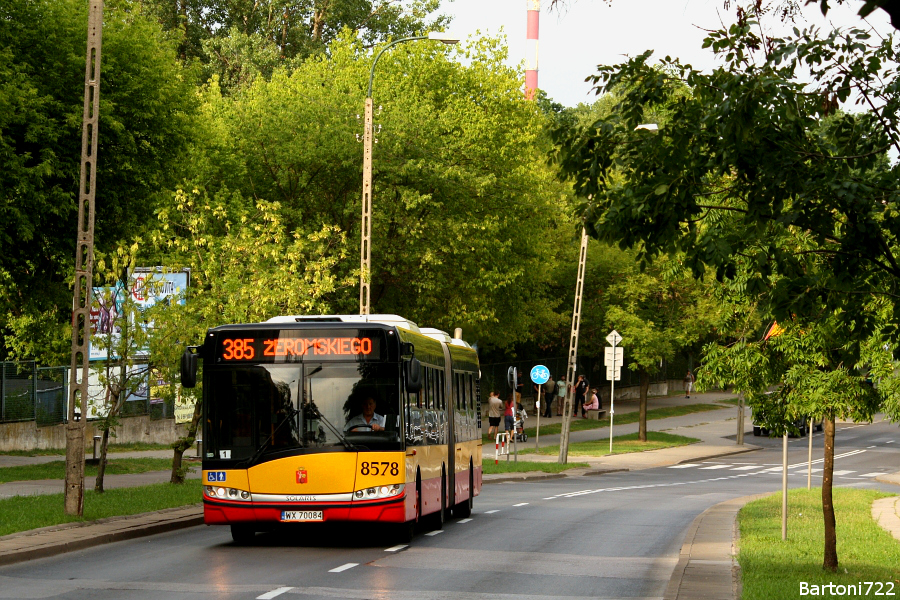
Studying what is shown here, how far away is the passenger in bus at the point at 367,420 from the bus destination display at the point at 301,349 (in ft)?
1.94

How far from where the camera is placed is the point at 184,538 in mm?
16734

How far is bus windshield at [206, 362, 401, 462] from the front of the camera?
15477 mm

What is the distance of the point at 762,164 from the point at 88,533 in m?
10.9

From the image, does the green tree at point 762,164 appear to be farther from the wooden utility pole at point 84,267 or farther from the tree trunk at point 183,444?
the tree trunk at point 183,444

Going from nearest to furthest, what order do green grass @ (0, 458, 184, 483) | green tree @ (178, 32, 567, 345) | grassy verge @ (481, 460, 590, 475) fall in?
green grass @ (0, 458, 184, 483) < grassy verge @ (481, 460, 590, 475) < green tree @ (178, 32, 567, 345)

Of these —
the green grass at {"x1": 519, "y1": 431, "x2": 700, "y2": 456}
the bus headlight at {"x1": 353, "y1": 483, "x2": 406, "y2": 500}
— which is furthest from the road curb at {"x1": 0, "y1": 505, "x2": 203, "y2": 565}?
the green grass at {"x1": 519, "y1": 431, "x2": 700, "y2": 456}

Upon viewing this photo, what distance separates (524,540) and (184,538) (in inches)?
183

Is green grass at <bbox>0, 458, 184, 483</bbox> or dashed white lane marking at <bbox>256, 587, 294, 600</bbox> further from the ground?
green grass at <bbox>0, 458, 184, 483</bbox>

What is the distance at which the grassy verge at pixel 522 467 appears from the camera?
3353 cm

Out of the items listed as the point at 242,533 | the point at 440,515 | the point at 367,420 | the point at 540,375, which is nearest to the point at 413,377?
the point at 367,420

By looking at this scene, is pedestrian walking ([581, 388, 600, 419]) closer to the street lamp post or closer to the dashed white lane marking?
the street lamp post

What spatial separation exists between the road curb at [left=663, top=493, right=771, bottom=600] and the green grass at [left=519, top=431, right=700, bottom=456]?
2109 cm

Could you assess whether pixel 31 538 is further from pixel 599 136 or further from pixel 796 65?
pixel 796 65

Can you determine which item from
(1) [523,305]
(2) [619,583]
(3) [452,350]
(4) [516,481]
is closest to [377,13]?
(1) [523,305]
